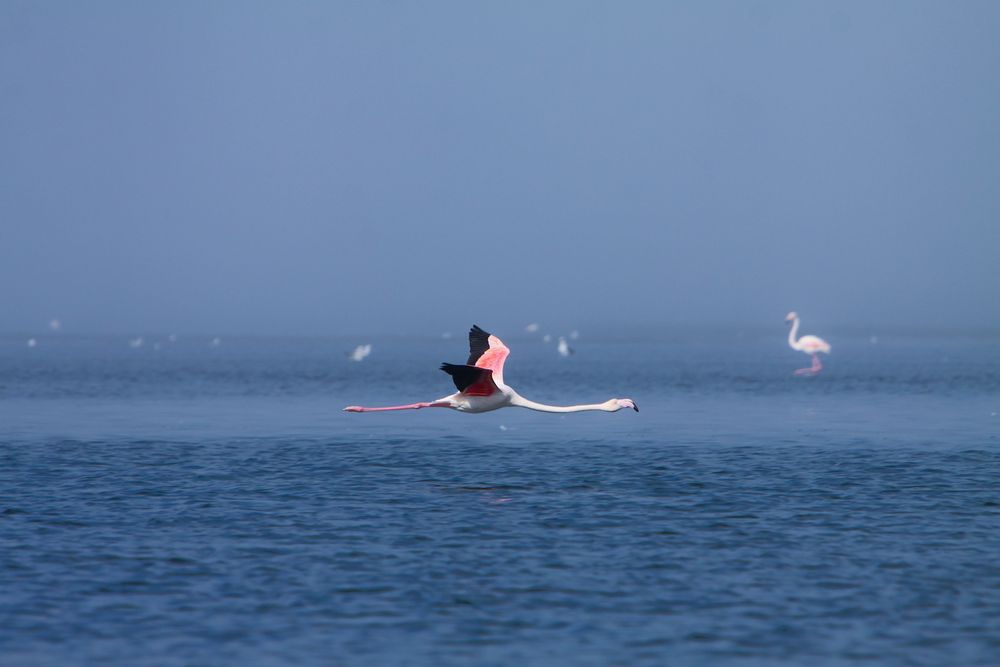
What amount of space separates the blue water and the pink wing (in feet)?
6.49

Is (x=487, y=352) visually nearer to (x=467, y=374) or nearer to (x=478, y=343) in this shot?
(x=478, y=343)

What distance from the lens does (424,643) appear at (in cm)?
1151

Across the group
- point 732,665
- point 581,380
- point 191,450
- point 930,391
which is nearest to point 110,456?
point 191,450

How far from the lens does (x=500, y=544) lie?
16047 millimetres

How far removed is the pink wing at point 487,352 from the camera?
20984 millimetres

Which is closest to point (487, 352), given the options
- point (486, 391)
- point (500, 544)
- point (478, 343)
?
point (478, 343)

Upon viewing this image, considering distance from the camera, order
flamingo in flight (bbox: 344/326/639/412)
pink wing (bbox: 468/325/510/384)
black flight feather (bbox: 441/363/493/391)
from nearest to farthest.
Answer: black flight feather (bbox: 441/363/493/391) < flamingo in flight (bbox: 344/326/639/412) < pink wing (bbox: 468/325/510/384)

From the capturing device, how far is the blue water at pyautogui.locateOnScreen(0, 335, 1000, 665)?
1161 centimetres

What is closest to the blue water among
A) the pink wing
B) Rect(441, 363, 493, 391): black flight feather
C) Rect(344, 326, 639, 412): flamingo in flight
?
Rect(344, 326, 639, 412): flamingo in flight

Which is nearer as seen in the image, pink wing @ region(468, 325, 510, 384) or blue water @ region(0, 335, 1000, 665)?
blue water @ region(0, 335, 1000, 665)

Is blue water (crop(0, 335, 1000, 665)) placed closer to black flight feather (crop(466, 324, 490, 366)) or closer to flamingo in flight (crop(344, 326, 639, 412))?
flamingo in flight (crop(344, 326, 639, 412))

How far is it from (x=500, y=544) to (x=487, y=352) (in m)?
5.70

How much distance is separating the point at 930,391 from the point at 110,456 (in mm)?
34427

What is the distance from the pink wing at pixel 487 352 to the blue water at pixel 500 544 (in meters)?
1.98
